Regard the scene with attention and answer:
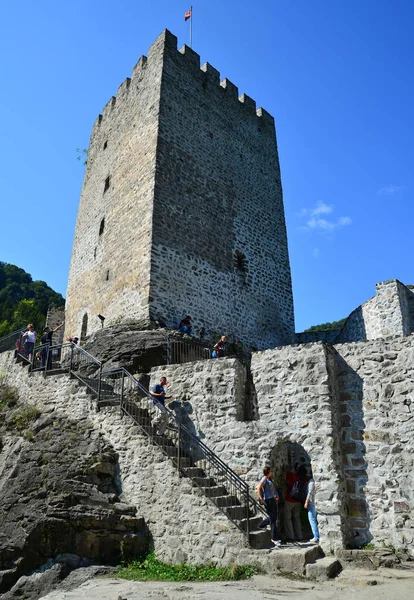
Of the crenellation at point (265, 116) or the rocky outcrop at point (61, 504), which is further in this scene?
the crenellation at point (265, 116)

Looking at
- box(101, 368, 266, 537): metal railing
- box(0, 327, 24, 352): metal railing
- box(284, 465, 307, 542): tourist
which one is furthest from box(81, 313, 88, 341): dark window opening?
box(284, 465, 307, 542): tourist

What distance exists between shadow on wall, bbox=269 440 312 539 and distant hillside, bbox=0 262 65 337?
29204 mm

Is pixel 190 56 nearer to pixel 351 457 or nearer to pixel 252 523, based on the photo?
pixel 351 457

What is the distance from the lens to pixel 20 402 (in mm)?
14016

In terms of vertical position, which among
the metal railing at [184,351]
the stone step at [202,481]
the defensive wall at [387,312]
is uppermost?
the defensive wall at [387,312]

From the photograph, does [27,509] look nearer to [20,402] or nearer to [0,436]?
[0,436]

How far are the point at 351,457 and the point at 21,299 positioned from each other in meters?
45.3

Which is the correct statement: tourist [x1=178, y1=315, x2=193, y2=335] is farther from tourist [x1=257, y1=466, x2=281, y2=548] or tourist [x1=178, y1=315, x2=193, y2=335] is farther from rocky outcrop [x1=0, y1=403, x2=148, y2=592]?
tourist [x1=257, y1=466, x2=281, y2=548]

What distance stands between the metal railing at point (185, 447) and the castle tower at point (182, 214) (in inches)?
167

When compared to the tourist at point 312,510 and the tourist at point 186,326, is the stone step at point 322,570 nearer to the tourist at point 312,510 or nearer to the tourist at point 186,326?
the tourist at point 312,510

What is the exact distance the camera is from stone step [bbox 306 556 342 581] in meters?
7.22

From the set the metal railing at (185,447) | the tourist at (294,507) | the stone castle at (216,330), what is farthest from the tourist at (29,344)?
the tourist at (294,507)

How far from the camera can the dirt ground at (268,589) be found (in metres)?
6.46

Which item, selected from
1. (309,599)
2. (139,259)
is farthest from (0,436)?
(309,599)
